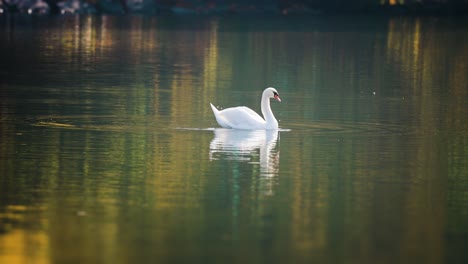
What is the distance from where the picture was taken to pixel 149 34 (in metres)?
56.9

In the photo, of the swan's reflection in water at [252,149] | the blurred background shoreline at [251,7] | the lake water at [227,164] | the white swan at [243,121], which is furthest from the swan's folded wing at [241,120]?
the blurred background shoreline at [251,7]

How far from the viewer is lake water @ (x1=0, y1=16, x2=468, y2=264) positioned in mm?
12586

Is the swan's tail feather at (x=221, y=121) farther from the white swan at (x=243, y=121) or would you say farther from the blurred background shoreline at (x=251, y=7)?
the blurred background shoreline at (x=251, y=7)

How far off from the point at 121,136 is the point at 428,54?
26276 millimetres

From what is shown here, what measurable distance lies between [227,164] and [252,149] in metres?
1.84

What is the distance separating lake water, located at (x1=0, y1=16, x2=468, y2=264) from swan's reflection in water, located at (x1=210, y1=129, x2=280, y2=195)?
34 mm

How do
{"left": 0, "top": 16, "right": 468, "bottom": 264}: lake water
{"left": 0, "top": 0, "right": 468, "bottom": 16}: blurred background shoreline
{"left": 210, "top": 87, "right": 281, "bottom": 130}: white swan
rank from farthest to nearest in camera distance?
{"left": 0, "top": 0, "right": 468, "bottom": 16}: blurred background shoreline < {"left": 210, "top": 87, "right": 281, "bottom": 130}: white swan < {"left": 0, "top": 16, "right": 468, "bottom": 264}: lake water

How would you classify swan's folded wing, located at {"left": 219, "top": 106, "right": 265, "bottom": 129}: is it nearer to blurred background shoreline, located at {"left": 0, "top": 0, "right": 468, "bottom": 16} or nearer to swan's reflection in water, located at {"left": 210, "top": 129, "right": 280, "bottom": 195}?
swan's reflection in water, located at {"left": 210, "top": 129, "right": 280, "bottom": 195}

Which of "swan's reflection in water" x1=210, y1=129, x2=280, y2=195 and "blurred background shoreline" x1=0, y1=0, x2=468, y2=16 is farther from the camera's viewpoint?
"blurred background shoreline" x1=0, y1=0, x2=468, y2=16

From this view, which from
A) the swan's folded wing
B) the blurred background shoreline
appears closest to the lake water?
the swan's folded wing

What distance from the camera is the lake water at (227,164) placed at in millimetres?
12586

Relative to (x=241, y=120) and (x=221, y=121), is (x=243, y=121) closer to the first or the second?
(x=241, y=120)

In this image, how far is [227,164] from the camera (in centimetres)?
1764

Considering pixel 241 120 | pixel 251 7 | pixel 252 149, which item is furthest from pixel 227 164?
pixel 251 7
